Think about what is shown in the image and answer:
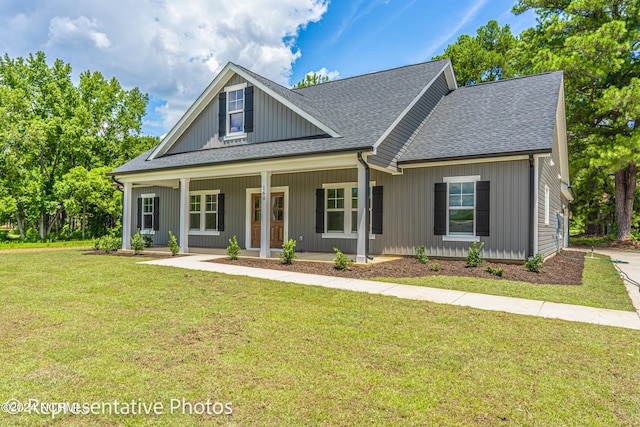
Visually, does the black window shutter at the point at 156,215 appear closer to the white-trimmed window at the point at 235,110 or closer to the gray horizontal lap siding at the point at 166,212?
the gray horizontal lap siding at the point at 166,212

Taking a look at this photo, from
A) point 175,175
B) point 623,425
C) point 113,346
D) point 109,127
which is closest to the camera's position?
point 623,425

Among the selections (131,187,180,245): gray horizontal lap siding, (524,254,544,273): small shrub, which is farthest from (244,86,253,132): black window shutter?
(524,254,544,273): small shrub

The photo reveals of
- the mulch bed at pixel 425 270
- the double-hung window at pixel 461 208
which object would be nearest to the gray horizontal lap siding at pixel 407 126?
the double-hung window at pixel 461 208

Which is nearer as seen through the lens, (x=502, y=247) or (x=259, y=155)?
(x=502, y=247)

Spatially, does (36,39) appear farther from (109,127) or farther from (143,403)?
(143,403)

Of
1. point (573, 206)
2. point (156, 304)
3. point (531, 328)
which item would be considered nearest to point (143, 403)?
point (156, 304)

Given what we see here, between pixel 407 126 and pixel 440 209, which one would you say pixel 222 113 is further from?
pixel 440 209

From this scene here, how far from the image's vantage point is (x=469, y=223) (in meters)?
10.7

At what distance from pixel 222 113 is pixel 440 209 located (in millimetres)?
8385

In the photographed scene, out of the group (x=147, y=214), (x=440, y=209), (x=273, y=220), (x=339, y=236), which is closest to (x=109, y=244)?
(x=147, y=214)

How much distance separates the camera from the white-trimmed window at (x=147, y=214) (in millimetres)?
17297

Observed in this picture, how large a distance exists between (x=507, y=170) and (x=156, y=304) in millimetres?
9002

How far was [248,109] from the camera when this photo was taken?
13164mm

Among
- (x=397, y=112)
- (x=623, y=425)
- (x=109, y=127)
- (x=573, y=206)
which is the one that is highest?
(x=109, y=127)
